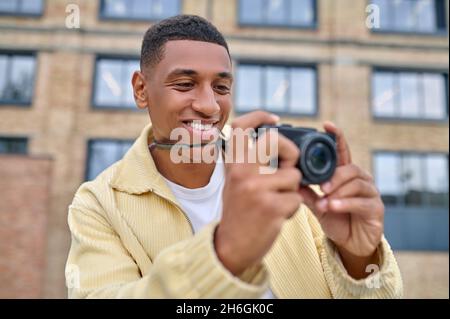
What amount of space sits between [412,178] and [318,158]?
1690 centimetres

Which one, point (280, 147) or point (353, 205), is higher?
point (280, 147)

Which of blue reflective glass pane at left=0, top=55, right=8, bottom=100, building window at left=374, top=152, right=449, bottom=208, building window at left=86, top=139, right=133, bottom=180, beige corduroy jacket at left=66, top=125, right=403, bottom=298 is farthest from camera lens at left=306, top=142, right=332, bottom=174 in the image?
blue reflective glass pane at left=0, top=55, right=8, bottom=100

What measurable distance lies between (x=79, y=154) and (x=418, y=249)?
12.3 m

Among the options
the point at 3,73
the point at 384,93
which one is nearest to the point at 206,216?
the point at 384,93

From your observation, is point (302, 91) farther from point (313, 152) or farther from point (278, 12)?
point (313, 152)

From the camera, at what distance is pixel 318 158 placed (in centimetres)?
130

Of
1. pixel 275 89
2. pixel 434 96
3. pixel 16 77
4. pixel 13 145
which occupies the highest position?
pixel 16 77

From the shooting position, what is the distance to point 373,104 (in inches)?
683

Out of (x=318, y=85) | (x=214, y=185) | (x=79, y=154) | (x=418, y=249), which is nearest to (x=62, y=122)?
(x=79, y=154)

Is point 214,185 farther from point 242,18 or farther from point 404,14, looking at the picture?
point 404,14

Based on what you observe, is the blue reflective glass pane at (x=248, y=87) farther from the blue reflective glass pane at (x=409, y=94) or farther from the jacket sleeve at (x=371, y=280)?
the jacket sleeve at (x=371, y=280)

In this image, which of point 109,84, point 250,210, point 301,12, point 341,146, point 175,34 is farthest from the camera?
point 301,12

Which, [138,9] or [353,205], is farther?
[138,9]

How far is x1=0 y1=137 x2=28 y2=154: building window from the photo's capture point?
16.1 meters
